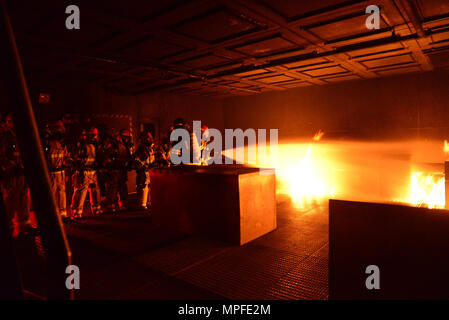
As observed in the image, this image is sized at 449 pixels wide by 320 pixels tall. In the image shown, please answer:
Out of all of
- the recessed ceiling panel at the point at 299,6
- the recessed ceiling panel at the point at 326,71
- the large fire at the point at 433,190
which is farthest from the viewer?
the recessed ceiling panel at the point at 326,71

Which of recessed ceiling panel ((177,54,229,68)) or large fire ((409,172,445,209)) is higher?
recessed ceiling panel ((177,54,229,68))

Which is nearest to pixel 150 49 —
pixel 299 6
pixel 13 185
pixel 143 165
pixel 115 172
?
pixel 143 165

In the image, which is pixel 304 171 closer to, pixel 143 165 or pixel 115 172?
pixel 143 165

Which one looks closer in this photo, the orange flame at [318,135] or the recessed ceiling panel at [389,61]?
the recessed ceiling panel at [389,61]

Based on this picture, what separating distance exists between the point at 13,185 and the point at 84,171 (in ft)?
4.98

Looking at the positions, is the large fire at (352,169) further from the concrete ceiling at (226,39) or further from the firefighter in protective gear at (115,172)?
the firefighter in protective gear at (115,172)

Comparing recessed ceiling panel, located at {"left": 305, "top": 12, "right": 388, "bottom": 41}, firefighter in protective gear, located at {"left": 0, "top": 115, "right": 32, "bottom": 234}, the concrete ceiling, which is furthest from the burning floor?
firefighter in protective gear, located at {"left": 0, "top": 115, "right": 32, "bottom": 234}

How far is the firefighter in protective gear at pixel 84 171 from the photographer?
22.8 feet

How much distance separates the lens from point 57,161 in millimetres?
6555

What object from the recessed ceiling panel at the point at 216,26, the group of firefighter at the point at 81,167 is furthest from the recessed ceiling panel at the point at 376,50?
the group of firefighter at the point at 81,167

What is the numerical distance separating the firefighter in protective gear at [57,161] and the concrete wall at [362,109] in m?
8.67

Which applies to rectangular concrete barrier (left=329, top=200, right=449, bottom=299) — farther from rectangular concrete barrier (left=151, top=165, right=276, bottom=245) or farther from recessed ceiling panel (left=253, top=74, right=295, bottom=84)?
recessed ceiling panel (left=253, top=74, right=295, bottom=84)

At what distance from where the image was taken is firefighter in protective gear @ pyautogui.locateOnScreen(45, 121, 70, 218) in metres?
6.43
